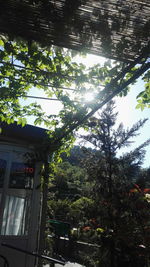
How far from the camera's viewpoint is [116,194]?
138 inches

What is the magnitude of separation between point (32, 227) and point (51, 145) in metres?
2.08

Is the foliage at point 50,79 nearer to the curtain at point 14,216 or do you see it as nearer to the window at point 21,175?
the window at point 21,175

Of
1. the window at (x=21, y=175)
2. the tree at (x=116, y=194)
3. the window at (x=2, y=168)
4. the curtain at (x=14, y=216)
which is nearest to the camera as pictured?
the tree at (x=116, y=194)

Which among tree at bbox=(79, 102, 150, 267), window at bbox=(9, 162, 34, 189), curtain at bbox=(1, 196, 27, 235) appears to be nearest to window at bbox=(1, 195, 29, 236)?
curtain at bbox=(1, 196, 27, 235)

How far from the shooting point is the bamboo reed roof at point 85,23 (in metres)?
1.56

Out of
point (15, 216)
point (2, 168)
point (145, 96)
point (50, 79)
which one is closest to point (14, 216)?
point (15, 216)

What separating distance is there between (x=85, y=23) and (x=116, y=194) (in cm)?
290

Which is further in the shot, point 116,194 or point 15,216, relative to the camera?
point 15,216

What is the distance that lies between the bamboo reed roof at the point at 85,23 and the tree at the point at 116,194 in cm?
168

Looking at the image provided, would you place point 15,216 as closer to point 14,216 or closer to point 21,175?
point 14,216

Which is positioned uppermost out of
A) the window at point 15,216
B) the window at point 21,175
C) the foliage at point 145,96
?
the foliage at point 145,96

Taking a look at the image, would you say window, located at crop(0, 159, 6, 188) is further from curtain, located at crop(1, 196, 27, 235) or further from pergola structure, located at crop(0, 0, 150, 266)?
pergola structure, located at crop(0, 0, 150, 266)

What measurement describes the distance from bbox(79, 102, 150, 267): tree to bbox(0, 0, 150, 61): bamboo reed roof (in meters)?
1.68

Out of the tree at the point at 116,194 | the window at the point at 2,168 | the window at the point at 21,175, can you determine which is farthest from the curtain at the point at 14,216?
the tree at the point at 116,194
